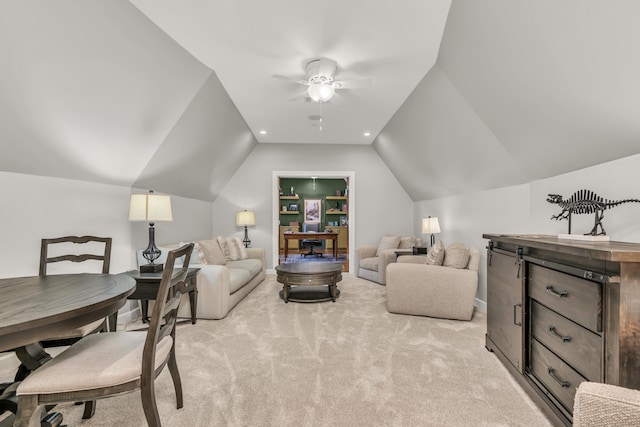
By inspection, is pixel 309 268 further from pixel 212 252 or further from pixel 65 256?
pixel 65 256

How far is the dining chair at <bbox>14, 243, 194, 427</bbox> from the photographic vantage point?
3.90 feet

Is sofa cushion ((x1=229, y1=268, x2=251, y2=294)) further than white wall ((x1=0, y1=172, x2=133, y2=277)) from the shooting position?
Yes

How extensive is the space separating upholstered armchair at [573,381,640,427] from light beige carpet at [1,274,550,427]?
1036 mm

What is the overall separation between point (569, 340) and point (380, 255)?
3.60 meters

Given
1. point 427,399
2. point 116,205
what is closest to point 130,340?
point 427,399

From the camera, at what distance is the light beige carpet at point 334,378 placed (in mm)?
1719

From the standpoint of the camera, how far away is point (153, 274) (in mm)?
2887

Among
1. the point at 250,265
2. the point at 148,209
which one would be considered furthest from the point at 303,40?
the point at 250,265

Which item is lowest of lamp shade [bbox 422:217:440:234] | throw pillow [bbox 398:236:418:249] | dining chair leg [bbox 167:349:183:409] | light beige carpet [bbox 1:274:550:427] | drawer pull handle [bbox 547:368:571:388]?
light beige carpet [bbox 1:274:550:427]

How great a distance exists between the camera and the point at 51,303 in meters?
1.26

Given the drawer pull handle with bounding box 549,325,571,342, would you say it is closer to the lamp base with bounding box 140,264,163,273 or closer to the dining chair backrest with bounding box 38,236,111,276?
the dining chair backrest with bounding box 38,236,111,276

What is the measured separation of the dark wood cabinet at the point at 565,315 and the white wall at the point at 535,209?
41 centimetres

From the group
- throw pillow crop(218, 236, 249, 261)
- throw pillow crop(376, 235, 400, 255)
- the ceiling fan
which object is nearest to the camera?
the ceiling fan

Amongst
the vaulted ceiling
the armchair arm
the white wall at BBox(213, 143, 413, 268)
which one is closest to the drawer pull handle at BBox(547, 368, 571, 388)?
the vaulted ceiling
